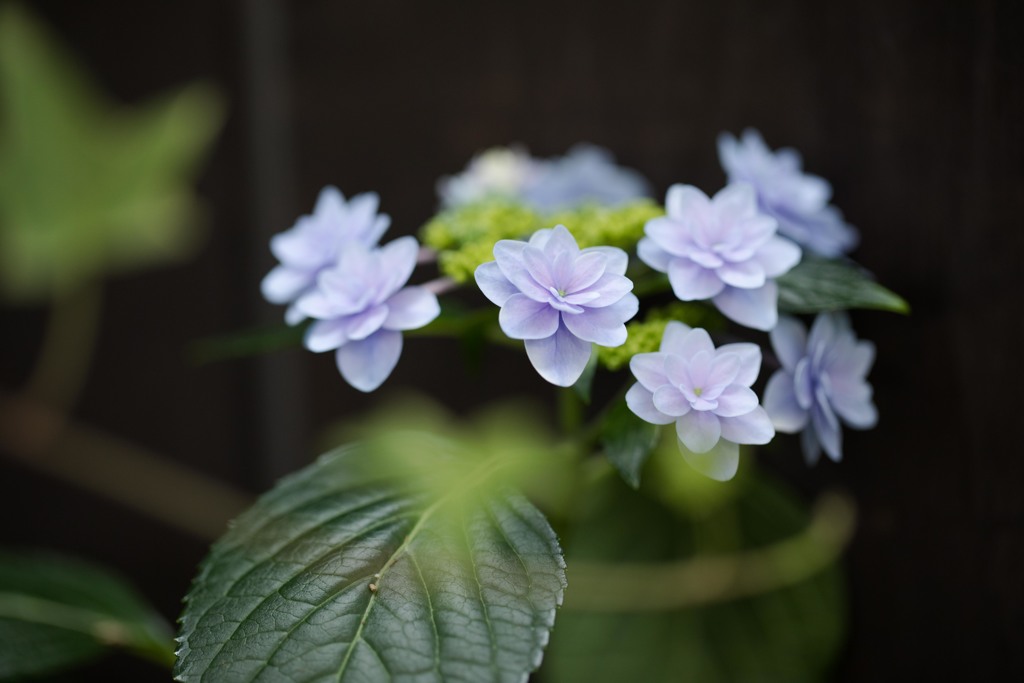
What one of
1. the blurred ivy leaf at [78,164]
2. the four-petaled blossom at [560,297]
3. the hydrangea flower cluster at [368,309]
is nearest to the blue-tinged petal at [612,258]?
the four-petaled blossom at [560,297]

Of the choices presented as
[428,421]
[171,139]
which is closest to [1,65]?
[171,139]

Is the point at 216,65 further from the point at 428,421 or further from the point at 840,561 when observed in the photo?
the point at 840,561

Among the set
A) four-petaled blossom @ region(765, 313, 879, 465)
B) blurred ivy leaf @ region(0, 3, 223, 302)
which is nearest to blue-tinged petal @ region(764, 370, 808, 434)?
four-petaled blossom @ region(765, 313, 879, 465)

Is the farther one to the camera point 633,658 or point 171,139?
point 171,139

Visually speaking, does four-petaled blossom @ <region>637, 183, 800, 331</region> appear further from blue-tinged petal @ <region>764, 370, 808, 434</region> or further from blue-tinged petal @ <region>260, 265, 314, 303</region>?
blue-tinged petal @ <region>260, 265, 314, 303</region>

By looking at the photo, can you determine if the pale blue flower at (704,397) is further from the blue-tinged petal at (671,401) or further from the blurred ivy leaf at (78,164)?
the blurred ivy leaf at (78,164)

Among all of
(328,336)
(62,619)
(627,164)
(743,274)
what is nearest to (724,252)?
(743,274)
